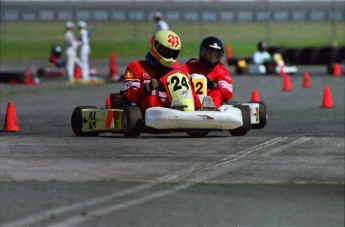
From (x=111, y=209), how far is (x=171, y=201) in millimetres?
558

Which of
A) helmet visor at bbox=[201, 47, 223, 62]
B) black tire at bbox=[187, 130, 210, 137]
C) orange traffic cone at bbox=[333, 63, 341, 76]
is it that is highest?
helmet visor at bbox=[201, 47, 223, 62]

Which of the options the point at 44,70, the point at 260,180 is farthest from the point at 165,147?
the point at 44,70

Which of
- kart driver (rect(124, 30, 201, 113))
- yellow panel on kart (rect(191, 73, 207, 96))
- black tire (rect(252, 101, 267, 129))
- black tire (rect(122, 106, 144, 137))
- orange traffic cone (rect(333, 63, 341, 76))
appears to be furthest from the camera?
orange traffic cone (rect(333, 63, 341, 76))

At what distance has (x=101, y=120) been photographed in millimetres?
14641

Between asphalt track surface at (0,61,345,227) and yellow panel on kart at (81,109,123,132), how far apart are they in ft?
1.84

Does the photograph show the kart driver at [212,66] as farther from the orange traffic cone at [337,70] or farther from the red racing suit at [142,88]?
the orange traffic cone at [337,70]

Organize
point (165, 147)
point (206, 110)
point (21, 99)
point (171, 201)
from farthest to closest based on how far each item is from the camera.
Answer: point (21, 99) → point (206, 110) → point (165, 147) → point (171, 201)

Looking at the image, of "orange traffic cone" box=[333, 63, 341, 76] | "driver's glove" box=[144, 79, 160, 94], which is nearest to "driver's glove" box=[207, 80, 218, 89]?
"driver's glove" box=[144, 79, 160, 94]

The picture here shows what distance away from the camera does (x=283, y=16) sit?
57406mm

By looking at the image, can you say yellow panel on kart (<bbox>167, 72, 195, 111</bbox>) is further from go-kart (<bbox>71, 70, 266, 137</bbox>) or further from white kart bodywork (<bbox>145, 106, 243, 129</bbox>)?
white kart bodywork (<bbox>145, 106, 243, 129</bbox>)

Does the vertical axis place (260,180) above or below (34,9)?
below

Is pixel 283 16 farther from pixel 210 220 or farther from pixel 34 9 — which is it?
pixel 210 220

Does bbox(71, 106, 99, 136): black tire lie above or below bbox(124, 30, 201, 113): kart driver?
below

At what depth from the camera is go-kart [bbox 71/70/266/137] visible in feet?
44.5
